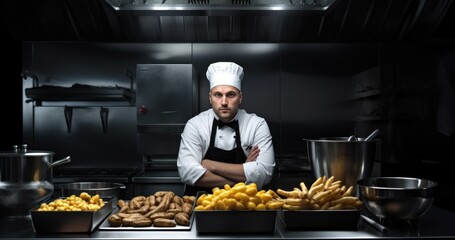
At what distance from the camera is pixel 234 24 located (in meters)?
4.38

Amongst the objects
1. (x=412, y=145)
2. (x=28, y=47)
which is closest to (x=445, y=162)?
(x=412, y=145)

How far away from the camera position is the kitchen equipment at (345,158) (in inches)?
83.1

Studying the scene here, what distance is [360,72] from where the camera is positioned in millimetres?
4566

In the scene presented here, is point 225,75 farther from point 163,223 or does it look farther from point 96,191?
point 163,223

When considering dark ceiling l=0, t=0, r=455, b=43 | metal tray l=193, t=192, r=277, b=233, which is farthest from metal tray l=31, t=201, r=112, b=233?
dark ceiling l=0, t=0, r=455, b=43

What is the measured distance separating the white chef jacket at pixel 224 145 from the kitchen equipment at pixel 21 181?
1.22 metres

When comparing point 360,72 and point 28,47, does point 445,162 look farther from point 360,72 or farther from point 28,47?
point 28,47

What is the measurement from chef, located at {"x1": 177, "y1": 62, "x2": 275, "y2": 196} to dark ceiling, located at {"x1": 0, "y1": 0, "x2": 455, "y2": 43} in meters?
1.20

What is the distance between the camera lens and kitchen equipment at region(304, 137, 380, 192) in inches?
83.1

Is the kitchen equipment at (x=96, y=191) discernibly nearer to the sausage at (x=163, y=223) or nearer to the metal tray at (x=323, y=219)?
the sausage at (x=163, y=223)

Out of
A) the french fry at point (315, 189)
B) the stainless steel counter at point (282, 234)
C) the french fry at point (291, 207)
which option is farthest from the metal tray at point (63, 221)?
the french fry at point (315, 189)

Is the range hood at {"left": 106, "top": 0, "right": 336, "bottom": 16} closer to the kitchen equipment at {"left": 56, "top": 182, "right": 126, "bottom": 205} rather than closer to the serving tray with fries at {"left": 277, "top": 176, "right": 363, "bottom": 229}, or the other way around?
the kitchen equipment at {"left": 56, "top": 182, "right": 126, "bottom": 205}

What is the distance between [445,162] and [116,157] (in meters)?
3.25

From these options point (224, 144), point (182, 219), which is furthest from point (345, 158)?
point (224, 144)
